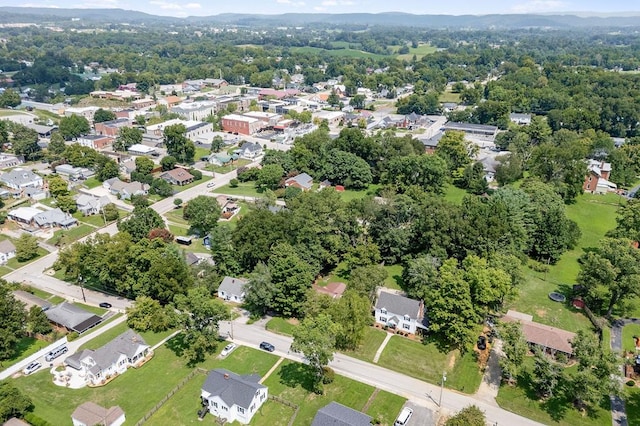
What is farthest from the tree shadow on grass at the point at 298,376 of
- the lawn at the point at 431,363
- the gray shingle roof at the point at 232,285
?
the gray shingle roof at the point at 232,285

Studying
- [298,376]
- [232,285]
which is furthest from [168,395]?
[232,285]

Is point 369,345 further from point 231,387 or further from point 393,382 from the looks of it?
point 231,387

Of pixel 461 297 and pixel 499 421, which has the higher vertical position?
pixel 461 297

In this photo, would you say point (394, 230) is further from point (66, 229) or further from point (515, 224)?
point (66, 229)

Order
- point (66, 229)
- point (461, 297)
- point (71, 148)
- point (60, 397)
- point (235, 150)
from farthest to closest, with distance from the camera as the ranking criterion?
point (235, 150) < point (71, 148) < point (66, 229) < point (461, 297) < point (60, 397)

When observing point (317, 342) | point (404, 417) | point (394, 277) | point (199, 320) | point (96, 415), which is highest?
point (317, 342)

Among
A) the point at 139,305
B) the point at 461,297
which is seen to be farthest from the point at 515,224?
the point at 139,305
